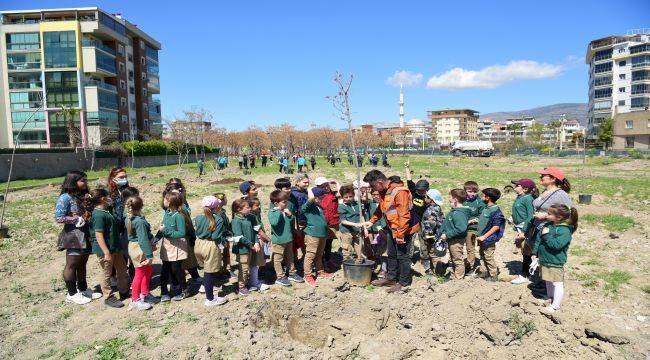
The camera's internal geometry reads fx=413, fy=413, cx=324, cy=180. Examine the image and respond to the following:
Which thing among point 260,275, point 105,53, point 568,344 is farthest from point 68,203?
point 105,53

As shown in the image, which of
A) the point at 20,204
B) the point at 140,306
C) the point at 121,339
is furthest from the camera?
the point at 20,204

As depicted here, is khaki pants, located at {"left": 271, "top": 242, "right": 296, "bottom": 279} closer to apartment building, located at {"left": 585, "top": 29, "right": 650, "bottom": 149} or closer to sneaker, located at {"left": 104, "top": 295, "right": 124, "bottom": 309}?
sneaker, located at {"left": 104, "top": 295, "right": 124, "bottom": 309}

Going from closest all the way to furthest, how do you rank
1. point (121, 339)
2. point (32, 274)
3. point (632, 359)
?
point (632, 359), point (121, 339), point (32, 274)

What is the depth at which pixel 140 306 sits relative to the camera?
5.89 meters

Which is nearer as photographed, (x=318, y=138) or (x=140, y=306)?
(x=140, y=306)

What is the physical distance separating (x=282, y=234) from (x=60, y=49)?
52.9 meters

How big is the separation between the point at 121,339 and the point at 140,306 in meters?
0.85

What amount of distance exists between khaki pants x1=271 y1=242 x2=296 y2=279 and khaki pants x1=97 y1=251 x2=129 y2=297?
7.43 ft

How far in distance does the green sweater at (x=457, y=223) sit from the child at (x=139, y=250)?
4.44m

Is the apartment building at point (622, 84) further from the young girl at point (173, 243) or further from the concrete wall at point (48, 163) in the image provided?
the young girl at point (173, 243)

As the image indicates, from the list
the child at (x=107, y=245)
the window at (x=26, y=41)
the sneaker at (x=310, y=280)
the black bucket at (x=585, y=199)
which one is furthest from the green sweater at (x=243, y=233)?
the window at (x=26, y=41)

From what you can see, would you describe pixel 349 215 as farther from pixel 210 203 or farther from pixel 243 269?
pixel 210 203

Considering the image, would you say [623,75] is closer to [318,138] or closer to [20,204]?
[318,138]

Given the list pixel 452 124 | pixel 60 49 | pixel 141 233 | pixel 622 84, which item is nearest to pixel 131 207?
pixel 141 233
